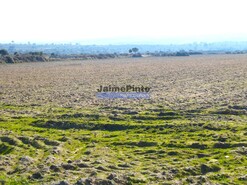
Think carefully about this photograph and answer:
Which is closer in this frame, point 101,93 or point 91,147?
point 91,147

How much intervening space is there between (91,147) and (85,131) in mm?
2976

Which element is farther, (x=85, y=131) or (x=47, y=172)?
(x=85, y=131)

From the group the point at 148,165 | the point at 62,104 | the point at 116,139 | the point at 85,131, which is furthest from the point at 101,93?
the point at 148,165

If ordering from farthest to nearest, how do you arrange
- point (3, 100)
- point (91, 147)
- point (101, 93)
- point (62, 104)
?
point (101, 93) < point (3, 100) < point (62, 104) < point (91, 147)

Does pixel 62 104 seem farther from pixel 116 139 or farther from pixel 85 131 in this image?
pixel 116 139

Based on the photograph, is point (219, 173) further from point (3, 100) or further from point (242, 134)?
point (3, 100)

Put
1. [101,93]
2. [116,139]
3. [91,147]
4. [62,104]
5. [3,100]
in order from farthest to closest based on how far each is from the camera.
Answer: [101,93] < [3,100] < [62,104] < [116,139] < [91,147]

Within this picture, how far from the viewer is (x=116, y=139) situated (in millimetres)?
15906

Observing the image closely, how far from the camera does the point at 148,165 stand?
12594 millimetres

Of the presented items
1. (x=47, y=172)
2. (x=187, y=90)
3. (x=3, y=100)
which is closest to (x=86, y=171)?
(x=47, y=172)

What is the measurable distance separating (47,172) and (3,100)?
17.2 metres

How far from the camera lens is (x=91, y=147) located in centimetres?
1482

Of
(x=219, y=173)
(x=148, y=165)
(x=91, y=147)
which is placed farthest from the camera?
(x=91, y=147)

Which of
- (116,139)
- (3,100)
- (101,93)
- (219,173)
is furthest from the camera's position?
(101,93)
